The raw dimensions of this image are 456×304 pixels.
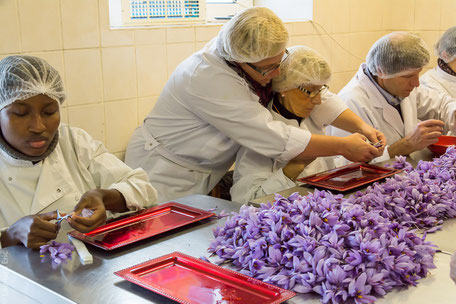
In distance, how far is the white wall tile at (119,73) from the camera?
9.02 feet

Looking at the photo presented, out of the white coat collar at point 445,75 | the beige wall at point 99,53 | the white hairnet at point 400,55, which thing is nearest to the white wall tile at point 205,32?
the beige wall at point 99,53

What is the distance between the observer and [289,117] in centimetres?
243

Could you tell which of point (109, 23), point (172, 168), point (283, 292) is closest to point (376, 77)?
point (172, 168)

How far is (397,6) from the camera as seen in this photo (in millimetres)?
4355

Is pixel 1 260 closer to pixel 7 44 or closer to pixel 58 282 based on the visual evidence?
pixel 58 282

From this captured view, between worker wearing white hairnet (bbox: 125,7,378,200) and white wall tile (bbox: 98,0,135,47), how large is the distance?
44 cm

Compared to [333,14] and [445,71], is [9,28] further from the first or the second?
[445,71]

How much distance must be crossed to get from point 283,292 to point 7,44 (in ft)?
5.79

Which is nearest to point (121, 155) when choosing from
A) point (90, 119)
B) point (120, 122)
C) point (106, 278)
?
point (120, 122)

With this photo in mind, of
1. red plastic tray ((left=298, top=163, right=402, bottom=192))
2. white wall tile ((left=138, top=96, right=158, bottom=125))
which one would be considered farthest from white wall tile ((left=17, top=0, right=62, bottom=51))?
red plastic tray ((left=298, top=163, right=402, bottom=192))

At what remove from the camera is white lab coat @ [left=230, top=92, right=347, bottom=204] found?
2.14m

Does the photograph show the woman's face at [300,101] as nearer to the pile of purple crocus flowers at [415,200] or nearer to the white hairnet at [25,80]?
the pile of purple crocus flowers at [415,200]

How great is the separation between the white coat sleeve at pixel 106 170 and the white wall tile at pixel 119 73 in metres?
0.92

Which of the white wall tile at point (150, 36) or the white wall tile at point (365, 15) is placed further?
the white wall tile at point (365, 15)
